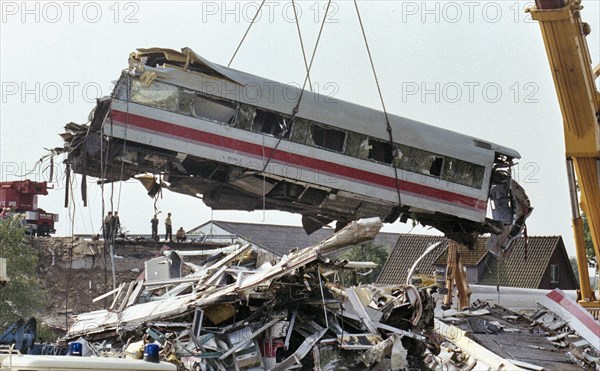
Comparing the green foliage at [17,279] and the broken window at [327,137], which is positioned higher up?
the broken window at [327,137]

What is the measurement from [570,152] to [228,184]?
7.27 m

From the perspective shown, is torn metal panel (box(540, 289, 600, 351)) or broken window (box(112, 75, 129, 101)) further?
torn metal panel (box(540, 289, 600, 351))

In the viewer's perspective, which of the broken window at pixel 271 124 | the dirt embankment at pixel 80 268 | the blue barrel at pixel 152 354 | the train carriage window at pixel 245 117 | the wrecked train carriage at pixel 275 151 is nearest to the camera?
the blue barrel at pixel 152 354

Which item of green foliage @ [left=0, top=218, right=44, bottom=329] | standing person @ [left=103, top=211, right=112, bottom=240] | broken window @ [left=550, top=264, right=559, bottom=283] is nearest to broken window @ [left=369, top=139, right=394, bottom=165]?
standing person @ [left=103, top=211, right=112, bottom=240]

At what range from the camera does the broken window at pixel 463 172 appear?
22.6m

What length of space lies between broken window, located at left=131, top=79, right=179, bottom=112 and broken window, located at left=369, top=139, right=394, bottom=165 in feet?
14.3

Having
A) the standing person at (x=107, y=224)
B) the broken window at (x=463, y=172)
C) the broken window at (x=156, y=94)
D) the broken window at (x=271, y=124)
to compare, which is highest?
the broken window at (x=156, y=94)

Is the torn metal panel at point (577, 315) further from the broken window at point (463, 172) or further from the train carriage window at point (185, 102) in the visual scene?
the train carriage window at point (185, 102)

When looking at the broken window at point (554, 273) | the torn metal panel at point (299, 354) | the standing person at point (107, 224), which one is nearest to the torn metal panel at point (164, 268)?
the standing person at point (107, 224)

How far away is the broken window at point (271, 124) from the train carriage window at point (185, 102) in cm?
131

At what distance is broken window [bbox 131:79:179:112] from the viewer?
19.4 metres

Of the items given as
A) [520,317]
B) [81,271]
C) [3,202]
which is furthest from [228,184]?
[3,202]

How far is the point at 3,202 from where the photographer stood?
154 ft

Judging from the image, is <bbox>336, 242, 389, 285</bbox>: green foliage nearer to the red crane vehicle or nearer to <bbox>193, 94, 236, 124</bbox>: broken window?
the red crane vehicle
